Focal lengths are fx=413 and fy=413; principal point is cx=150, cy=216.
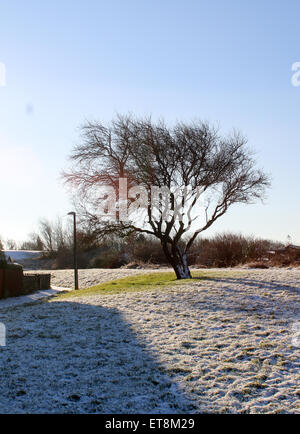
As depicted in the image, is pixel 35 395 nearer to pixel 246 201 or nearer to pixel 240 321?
pixel 240 321

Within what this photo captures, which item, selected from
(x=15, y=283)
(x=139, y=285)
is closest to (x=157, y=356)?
(x=139, y=285)

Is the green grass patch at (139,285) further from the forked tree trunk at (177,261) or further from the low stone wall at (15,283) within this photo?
the low stone wall at (15,283)

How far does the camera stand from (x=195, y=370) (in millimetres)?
8656

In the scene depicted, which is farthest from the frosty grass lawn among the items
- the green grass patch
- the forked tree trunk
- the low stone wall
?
the low stone wall

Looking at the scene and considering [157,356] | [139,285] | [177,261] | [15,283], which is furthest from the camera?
[15,283]

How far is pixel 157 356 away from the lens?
953 cm

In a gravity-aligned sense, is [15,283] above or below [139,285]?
below

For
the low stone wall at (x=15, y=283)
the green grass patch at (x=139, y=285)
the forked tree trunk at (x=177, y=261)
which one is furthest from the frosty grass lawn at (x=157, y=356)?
the low stone wall at (x=15, y=283)

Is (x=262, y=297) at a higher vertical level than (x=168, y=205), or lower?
lower

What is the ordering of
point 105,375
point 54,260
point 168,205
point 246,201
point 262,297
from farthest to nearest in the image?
point 54,260
point 246,201
point 168,205
point 262,297
point 105,375

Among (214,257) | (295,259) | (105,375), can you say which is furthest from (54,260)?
(105,375)

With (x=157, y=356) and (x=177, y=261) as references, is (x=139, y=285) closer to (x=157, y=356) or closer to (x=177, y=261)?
(x=177, y=261)

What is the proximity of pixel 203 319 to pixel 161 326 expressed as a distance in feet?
4.77

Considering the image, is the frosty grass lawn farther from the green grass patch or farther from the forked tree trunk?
the forked tree trunk
